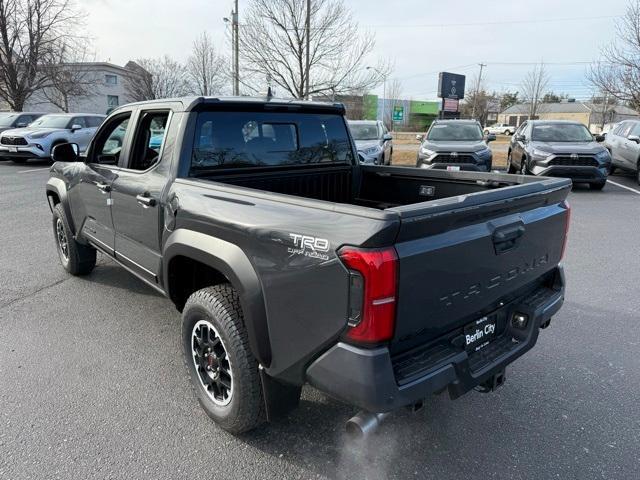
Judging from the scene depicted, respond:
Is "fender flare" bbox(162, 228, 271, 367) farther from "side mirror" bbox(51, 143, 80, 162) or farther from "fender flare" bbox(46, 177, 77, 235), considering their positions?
"fender flare" bbox(46, 177, 77, 235)

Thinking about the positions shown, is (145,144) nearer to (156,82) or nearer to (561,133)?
(561,133)

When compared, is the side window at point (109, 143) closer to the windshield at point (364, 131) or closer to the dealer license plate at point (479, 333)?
the dealer license plate at point (479, 333)

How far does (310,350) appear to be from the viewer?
213cm

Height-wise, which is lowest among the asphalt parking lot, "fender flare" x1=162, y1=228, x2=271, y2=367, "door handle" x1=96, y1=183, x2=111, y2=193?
the asphalt parking lot

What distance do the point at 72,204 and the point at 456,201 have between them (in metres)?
4.11

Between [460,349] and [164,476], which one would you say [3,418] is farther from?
Result: [460,349]

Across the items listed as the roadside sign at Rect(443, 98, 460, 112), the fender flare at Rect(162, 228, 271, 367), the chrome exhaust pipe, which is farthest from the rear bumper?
the roadside sign at Rect(443, 98, 460, 112)

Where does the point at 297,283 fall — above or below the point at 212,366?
above

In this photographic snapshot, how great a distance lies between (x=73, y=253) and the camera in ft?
16.8

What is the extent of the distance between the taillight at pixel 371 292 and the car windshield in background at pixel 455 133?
11168mm

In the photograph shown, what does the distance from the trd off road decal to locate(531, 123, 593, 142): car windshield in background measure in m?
11.5

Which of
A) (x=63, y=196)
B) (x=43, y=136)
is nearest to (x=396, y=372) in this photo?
(x=63, y=196)

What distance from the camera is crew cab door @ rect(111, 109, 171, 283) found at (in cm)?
326

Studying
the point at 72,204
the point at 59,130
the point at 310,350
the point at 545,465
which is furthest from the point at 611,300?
the point at 59,130
